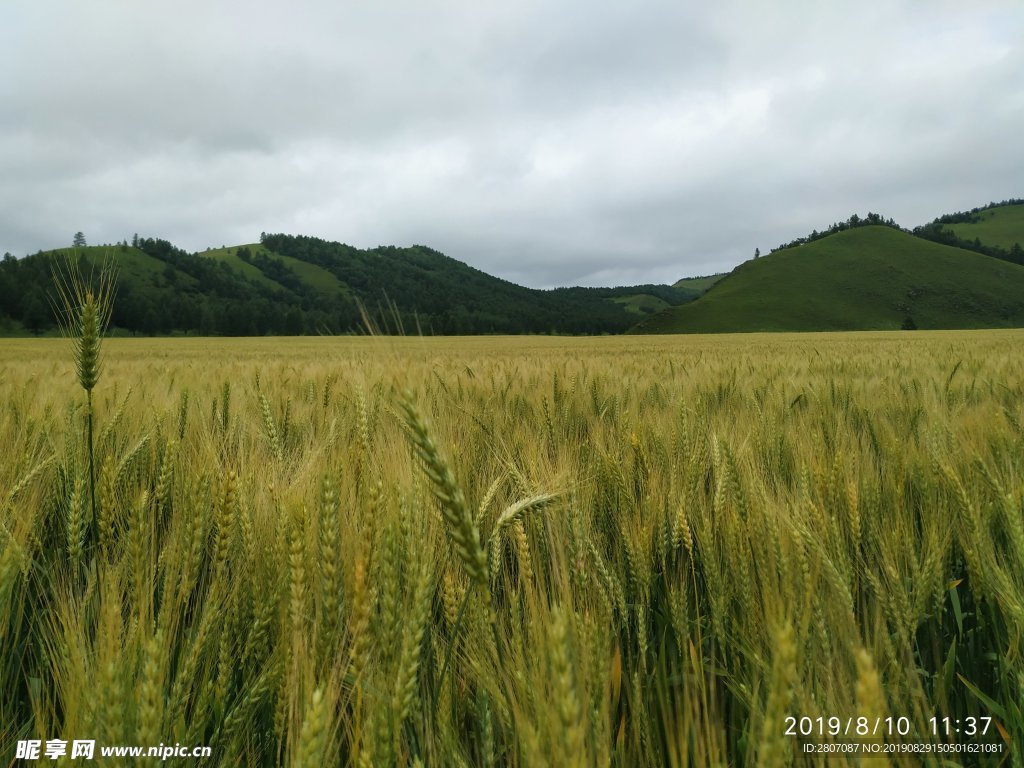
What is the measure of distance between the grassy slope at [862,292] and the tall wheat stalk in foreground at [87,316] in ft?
313

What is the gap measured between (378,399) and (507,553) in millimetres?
1342

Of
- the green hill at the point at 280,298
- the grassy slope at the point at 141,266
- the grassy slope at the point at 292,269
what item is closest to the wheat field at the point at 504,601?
the green hill at the point at 280,298

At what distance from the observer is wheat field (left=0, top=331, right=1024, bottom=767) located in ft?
2.38

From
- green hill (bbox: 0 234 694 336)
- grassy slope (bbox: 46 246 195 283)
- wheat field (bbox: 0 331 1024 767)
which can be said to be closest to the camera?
wheat field (bbox: 0 331 1024 767)

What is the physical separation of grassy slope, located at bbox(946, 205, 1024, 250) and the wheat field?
155 m

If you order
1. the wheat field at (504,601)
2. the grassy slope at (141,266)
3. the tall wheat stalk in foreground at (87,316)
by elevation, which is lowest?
the wheat field at (504,601)

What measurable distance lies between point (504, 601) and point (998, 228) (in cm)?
17034

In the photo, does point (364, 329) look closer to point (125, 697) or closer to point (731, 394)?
point (125, 697)

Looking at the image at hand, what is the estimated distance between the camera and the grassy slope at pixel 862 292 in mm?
89375

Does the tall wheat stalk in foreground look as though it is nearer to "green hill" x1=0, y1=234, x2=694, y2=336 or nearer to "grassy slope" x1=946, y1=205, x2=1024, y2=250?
"green hill" x1=0, y1=234, x2=694, y2=336

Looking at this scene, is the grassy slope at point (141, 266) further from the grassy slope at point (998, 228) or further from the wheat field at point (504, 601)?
the grassy slope at point (998, 228)

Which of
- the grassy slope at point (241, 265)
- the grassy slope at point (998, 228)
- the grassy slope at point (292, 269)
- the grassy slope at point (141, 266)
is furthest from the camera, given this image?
the grassy slope at point (292, 269)

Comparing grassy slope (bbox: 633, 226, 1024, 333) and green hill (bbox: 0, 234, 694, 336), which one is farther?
grassy slope (bbox: 633, 226, 1024, 333)

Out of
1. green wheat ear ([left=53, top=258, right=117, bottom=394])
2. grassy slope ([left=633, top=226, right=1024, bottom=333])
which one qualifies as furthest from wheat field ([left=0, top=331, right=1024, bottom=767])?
grassy slope ([left=633, top=226, right=1024, bottom=333])
